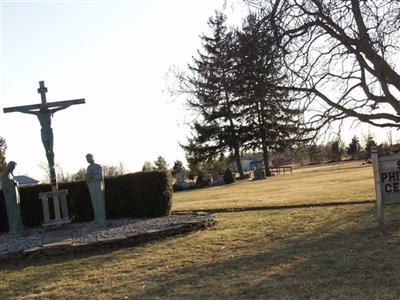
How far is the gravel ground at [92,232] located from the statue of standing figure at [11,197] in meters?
0.31

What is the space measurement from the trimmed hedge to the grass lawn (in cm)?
344

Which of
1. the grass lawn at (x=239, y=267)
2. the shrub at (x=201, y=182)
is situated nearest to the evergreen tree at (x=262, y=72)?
the grass lawn at (x=239, y=267)

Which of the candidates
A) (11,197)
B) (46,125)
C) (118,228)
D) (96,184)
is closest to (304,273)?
(118,228)

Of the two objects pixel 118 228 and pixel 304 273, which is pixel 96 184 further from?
pixel 304 273

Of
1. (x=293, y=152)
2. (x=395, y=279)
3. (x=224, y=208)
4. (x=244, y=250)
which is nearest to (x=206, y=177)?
(x=224, y=208)

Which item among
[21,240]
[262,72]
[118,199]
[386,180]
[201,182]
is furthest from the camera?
[201,182]

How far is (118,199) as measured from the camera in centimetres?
1662

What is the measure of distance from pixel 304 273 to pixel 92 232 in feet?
22.8

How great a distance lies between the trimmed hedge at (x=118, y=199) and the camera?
16156 mm

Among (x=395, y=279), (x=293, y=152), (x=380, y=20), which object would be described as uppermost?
(x=380, y=20)

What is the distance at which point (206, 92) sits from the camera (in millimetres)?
13906

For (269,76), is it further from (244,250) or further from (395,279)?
(395,279)

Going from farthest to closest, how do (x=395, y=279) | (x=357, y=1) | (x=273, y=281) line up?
(x=357, y=1) < (x=273, y=281) < (x=395, y=279)

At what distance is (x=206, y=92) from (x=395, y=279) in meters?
7.97
